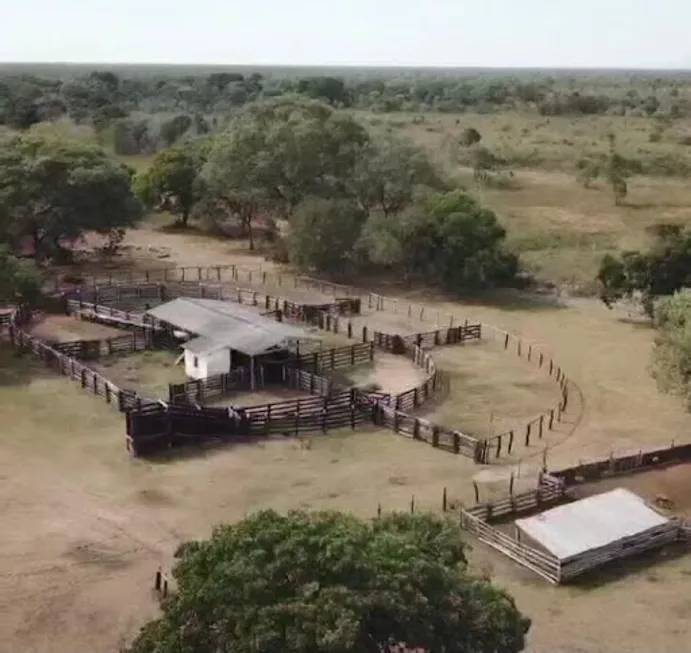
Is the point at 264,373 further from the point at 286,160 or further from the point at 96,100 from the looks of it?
the point at 96,100

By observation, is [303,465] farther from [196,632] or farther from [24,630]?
[196,632]

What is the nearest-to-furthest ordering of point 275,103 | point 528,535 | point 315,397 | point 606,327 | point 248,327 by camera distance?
point 528,535
point 315,397
point 248,327
point 606,327
point 275,103

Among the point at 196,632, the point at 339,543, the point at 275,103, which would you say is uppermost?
the point at 275,103

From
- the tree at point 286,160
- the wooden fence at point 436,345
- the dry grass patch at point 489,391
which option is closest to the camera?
the wooden fence at point 436,345

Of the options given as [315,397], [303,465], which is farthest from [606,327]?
[303,465]

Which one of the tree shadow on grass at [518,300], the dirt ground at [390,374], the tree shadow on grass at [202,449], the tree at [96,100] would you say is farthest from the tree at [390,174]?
the tree at [96,100]

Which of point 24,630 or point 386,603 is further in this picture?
point 24,630

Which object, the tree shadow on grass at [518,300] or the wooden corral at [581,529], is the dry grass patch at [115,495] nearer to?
the wooden corral at [581,529]

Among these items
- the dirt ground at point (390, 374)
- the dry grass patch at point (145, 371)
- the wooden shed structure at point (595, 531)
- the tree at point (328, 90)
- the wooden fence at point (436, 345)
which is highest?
the tree at point (328, 90)
